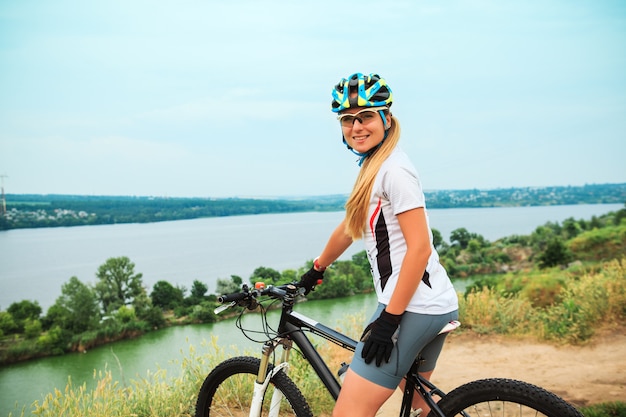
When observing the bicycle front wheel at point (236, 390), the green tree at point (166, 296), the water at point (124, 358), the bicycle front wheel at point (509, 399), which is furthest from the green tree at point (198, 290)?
the bicycle front wheel at point (509, 399)

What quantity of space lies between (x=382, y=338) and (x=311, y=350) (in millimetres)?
633

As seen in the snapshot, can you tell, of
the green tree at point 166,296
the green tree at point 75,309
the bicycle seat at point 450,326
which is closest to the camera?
the bicycle seat at point 450,326

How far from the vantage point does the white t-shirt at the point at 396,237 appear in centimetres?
182

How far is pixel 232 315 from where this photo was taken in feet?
56.2

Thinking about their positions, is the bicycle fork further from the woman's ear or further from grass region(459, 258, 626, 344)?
grass region(459, 258, 626, 344)

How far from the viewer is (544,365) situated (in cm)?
560

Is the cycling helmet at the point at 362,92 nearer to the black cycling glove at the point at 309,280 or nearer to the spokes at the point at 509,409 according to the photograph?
the black cycling glove at the point at 309,280

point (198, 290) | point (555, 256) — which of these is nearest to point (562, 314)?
point (555, 256)

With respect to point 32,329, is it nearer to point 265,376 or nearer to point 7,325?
point 7,325

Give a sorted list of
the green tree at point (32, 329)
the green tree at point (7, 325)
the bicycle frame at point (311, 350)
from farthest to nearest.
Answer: the green tree at point (7, 325) → the green tree at point (32, 329) → the bicycle frame at point (311, 350)

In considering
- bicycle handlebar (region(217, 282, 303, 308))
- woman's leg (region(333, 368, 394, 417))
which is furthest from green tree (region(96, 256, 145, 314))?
woman's leg (region(333, 368, 394, 417))

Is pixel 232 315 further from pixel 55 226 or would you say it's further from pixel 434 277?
pixel 55 226

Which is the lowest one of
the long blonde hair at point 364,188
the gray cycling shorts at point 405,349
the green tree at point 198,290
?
the green tree at point 198,290

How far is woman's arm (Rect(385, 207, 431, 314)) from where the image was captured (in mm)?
1771
